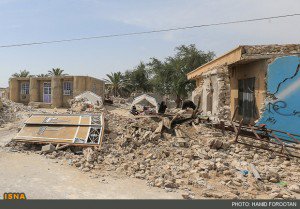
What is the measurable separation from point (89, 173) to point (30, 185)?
1314 millimetres

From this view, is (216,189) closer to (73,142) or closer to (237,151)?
(237,151)

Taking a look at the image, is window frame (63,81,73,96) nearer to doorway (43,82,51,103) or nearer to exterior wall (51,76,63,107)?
exterior wall (51,76,63,107)

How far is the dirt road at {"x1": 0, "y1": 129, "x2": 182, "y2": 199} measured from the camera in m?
4.98

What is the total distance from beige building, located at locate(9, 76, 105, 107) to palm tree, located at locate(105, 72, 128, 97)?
10.0 meters

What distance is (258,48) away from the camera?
367 inches

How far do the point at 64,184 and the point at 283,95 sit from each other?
23.8 ft

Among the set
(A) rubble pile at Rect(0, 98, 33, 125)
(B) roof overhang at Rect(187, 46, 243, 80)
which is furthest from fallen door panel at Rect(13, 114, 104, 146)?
(A) rubble pile at Rect(0, 98, 33, 125)

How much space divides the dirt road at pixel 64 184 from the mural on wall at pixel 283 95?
18.4ft

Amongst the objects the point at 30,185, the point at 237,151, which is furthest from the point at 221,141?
the point at 30,185

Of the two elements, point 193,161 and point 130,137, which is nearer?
point 193,161

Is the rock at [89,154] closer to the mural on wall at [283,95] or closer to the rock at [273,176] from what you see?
the rock at [273,176]

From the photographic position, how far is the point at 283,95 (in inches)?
364

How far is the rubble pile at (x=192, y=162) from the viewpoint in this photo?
5.51 meters

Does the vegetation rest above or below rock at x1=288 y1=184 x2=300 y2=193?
above
